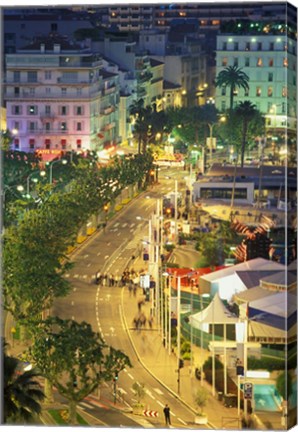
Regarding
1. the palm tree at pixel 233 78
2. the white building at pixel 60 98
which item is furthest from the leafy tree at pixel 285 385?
the white building at pixel 60 98

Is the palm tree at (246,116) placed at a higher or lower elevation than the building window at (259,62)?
lower

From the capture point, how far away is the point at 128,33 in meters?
31.9

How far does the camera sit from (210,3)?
30.7 meters

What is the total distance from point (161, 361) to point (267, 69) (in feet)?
14.0

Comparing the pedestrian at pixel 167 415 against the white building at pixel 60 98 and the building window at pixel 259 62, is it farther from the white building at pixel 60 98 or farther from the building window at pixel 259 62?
the building window at pixel 259 62

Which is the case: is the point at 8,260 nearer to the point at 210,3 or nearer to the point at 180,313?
the point at 180,313

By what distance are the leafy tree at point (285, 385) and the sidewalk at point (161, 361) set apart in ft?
2.27

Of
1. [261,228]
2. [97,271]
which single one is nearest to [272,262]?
[261,228]

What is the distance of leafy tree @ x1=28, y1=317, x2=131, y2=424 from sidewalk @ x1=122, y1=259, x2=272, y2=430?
43cm

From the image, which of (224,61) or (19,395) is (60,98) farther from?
(19,395)

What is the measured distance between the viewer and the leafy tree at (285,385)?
30125 mm

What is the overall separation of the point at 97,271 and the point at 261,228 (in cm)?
246

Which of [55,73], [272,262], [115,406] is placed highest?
[55,73]

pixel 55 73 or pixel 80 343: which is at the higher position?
pixel 55 73
